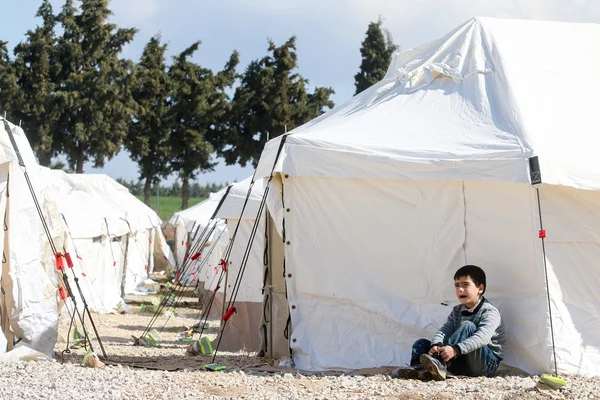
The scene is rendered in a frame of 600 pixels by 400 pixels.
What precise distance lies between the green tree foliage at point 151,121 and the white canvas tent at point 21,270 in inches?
1007

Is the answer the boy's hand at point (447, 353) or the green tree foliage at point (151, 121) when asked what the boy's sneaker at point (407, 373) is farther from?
the green tree foliage at point (151, 121)

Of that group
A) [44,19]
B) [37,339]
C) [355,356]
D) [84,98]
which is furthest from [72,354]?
[44,19]

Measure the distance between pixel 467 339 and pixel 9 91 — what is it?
26.5m

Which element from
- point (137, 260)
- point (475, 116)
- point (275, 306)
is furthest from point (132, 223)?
point (475, 116)

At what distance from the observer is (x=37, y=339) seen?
8328mm

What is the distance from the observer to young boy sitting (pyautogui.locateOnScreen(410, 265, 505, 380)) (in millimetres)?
6230

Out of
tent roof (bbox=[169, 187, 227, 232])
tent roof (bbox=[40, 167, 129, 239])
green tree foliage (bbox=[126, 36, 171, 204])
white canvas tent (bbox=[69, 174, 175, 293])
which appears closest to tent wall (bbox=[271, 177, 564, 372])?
tent roof (bbox=[40, 167, 129, 239])

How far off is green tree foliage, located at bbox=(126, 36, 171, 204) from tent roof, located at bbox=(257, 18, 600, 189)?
2604 centimetres

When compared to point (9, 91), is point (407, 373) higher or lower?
lower

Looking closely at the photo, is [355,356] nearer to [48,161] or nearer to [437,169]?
[437,169]

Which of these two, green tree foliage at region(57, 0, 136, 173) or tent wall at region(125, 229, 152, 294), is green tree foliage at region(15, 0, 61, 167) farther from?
tent wall at region(125, 229, 152, 294)

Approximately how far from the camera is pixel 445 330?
663 cm

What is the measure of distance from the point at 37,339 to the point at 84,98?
921 inches

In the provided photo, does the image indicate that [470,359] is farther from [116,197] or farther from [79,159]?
[79,159]
